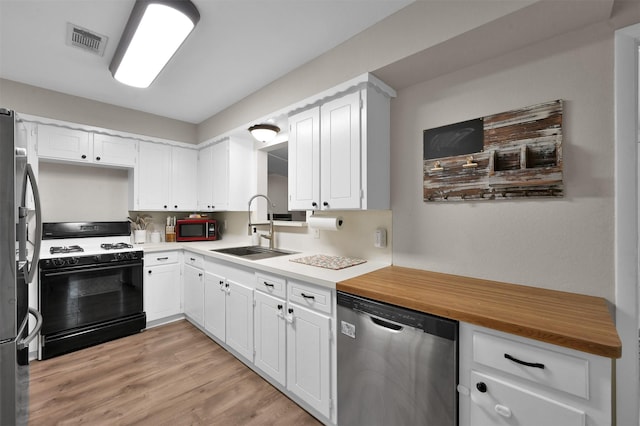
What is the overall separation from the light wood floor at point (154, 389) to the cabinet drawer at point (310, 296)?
29.8 inches

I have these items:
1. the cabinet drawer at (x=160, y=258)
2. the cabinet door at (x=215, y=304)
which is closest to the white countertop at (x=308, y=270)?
the cabinet door at (x=215, y=304)

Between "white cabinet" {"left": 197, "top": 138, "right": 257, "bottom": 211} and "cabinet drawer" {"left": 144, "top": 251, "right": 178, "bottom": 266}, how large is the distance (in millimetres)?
722

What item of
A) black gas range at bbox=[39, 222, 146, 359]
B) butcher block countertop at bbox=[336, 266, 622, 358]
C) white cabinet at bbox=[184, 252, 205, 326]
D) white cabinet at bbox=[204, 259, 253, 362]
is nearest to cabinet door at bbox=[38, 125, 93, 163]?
black gas range at bbox=[39, 222, 146, 359]

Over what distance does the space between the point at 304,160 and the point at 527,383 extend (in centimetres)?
187

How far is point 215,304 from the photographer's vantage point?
2.72 metres

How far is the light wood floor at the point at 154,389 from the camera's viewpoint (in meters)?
1.81

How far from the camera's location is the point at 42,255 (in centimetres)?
258

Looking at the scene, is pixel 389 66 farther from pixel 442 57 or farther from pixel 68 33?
pixel 68 33

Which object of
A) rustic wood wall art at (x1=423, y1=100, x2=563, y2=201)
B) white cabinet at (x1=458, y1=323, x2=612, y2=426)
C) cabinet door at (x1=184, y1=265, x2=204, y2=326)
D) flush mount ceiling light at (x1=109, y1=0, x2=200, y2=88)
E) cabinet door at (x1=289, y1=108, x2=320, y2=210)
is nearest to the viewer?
white cabinet at (x1=458, y1=323, x2=612, y2=426)

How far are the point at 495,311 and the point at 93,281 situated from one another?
134 inches

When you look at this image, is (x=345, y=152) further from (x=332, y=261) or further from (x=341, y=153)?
(x=332, y=261)

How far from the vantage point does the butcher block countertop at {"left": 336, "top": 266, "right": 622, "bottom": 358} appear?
95 centimetres

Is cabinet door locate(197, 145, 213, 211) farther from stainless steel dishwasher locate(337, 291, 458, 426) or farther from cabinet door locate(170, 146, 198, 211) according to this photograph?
stainless steel dishwasher locate(337, 291, 458, 426)

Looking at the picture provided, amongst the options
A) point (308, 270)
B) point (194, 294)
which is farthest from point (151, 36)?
point (194, 294)
